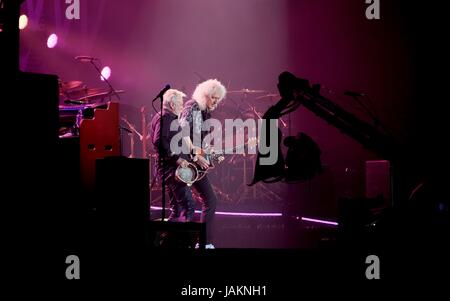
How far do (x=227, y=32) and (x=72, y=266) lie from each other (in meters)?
9.39

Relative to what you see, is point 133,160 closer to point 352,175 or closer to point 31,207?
point 31,207

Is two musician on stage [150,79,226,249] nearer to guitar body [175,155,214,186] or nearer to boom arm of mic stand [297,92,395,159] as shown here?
guitar body [175,155,214,186]

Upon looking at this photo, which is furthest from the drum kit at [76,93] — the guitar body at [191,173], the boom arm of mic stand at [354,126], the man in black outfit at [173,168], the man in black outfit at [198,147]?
the boom arm of mic stand at [354,126]

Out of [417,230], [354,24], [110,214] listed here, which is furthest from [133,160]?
[354,24]

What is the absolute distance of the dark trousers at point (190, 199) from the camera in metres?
6.39

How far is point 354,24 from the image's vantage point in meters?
9.33

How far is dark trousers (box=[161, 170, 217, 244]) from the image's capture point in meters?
6.39

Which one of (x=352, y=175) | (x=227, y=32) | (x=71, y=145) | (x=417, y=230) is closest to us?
(x=417, y=230)

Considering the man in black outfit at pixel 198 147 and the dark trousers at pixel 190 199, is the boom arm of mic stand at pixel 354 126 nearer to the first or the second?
the man in black outfit at pixel 198 147

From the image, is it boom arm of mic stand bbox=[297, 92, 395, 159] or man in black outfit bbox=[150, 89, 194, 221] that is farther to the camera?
man in black outfit bbox=[150, 89, 194, 221]

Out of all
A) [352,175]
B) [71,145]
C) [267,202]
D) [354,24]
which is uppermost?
[354,24]

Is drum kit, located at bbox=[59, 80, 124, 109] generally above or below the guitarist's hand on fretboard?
above

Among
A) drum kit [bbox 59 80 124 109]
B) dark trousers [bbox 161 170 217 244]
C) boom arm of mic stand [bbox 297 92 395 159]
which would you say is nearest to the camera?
boom arm of mic stand [bbox 297 92 395 159]

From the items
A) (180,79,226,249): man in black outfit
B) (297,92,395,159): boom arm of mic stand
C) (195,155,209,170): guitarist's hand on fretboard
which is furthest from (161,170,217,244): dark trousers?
(297,92,395,159): boom arm of mic stand
